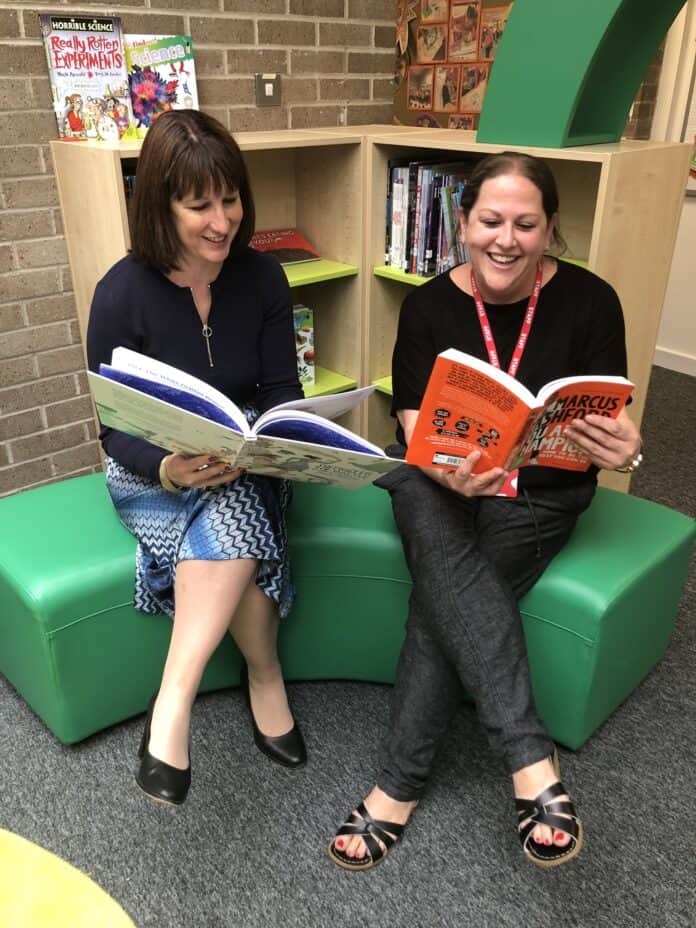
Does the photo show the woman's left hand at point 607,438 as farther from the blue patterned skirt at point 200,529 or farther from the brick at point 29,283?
the brick at point 29,283

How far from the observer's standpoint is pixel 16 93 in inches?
76.9

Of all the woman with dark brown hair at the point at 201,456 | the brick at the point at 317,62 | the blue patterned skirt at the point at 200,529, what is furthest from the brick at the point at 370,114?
the blue patterned skirt at the point at 200,529

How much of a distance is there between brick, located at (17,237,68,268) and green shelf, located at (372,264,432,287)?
913mm

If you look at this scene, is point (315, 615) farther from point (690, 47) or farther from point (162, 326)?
point (690, 47)

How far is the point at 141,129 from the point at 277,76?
51cm

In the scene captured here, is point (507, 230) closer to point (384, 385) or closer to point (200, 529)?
point (200, 529)

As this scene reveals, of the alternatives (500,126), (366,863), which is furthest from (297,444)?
(500,126)

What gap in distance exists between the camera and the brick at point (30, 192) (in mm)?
2021

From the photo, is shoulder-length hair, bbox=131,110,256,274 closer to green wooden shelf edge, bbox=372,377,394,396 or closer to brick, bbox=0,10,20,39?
brick, bbox=0,10,20,39

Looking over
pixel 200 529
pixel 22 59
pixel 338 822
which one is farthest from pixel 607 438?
pixel 22 59

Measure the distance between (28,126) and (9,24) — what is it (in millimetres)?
229

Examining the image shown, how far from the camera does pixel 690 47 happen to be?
3.30 metres

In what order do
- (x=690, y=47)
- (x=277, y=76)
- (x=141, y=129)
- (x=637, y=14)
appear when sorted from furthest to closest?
(x=690, y=47) < (x=277, y=76) < (x=141, y=129) < (x=637, y=14)

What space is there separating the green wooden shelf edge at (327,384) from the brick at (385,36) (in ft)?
3.61
